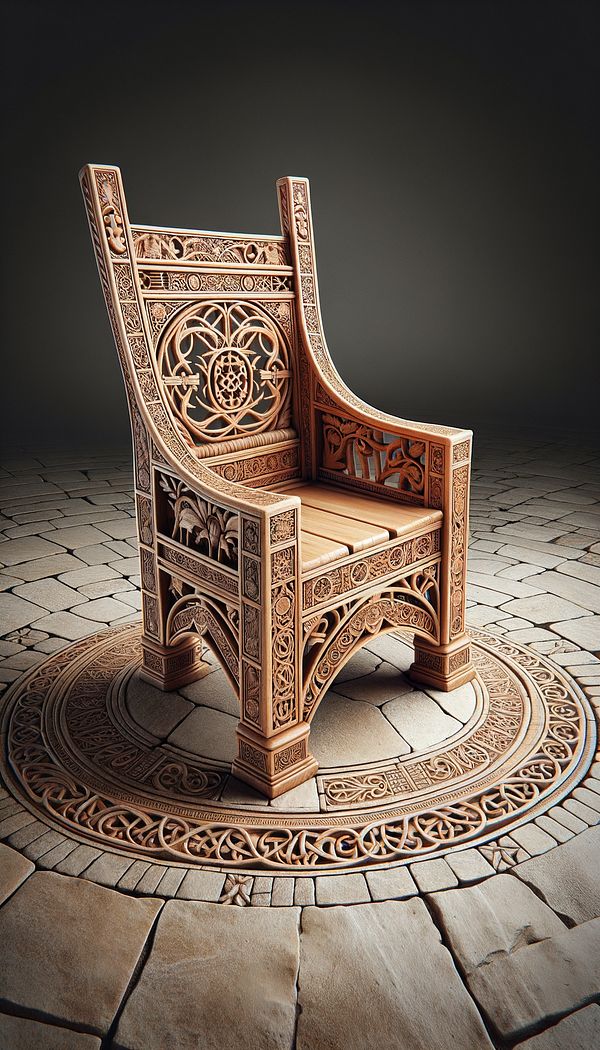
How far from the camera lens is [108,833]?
1907 mm

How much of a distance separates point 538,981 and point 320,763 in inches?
31.3

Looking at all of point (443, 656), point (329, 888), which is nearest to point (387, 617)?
point (443, 656)

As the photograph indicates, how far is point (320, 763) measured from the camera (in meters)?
2.18

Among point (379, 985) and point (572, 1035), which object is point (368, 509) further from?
point (572, 1035)

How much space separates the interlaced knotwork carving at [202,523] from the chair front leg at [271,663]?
0.09 metres

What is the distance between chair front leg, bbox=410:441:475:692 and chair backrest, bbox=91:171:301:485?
23.1 inches

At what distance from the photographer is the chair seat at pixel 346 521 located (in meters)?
2.11

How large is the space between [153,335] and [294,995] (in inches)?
65.6

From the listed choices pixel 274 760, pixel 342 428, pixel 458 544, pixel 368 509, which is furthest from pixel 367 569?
pixel 342 428

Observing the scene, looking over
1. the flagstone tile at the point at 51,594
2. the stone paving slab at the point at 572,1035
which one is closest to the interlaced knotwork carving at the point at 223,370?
the flagstone tile at the point at 51,594

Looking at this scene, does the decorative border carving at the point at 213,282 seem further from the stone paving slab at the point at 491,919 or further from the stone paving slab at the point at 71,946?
the stone paving slab at the point at 491,919

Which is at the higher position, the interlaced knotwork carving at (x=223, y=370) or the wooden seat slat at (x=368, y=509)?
the interlaced knotwork carving at (x=223, y=370)

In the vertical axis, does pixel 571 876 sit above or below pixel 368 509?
below

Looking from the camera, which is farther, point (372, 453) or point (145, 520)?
point (372, 453)
